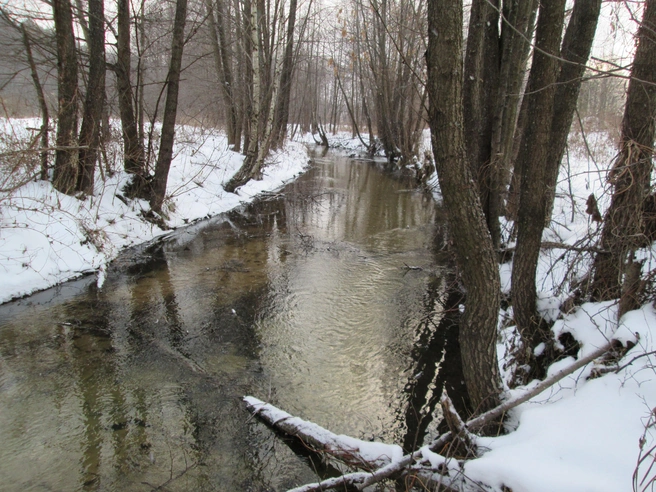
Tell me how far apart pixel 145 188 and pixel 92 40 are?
10.6 feet

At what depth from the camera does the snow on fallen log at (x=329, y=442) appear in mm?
2998

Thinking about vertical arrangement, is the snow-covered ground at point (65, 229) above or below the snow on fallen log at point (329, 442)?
above

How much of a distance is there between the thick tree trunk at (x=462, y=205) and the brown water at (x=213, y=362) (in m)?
0.99

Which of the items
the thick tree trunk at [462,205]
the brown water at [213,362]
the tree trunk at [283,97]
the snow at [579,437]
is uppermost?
the tree trunk at [283,97]

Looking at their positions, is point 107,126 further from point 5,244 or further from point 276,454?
point 276,454

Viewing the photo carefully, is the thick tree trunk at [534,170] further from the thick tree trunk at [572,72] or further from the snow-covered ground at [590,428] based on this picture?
the snow-covered ground at [590,428]

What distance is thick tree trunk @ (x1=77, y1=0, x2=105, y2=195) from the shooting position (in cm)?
836

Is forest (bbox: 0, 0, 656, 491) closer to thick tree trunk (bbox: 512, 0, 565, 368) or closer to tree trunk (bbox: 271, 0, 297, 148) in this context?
thick tree trunk (bbox: 512, 0, 565, 368)

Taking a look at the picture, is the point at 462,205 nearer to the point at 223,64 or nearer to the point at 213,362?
the point at 213,362

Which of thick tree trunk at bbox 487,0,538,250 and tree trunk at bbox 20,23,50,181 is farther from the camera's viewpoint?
tree trunk at bbox 20,23,50,181

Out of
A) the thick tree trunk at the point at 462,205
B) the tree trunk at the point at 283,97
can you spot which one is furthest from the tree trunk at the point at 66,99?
the tree trunk at the point at 283,97

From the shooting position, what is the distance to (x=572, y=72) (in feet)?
14.0

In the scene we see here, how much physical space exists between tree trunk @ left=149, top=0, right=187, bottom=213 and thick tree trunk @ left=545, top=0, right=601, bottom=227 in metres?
7.89

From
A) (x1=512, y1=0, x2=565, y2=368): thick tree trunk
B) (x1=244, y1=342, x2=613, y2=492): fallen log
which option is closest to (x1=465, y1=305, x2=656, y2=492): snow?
(x1=244, y1=342, x2=613, y2=492): fallen log
